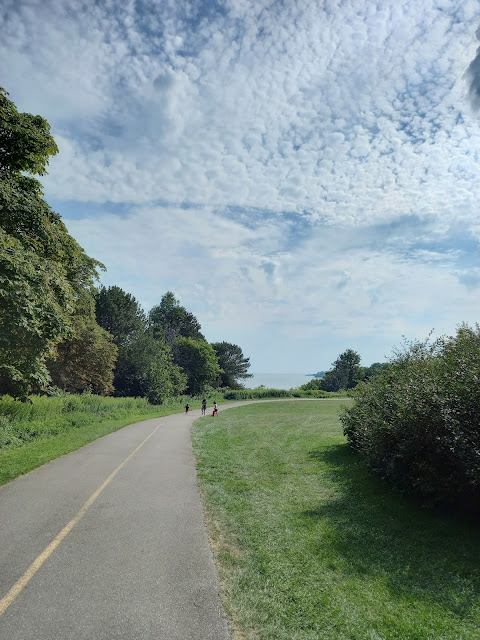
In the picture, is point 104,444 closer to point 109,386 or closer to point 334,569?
point 334,569

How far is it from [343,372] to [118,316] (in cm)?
9105

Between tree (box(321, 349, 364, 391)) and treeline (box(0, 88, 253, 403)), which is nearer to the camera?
treeline (box(0, 88, 253, 403))

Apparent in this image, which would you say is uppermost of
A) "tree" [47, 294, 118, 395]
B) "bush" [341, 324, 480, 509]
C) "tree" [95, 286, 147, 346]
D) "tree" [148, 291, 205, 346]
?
"tree" [148, 291, 205, 346]

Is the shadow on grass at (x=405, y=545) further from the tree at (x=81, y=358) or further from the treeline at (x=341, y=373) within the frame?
the treeline at (x=341, y=373)

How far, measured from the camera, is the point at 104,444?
17484mm

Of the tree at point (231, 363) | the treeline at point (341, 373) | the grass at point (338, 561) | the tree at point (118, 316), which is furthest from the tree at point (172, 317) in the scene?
the grass at point (338, 561)

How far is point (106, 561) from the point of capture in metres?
5.59

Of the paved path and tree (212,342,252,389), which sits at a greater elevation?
tree (212,342,252,389)

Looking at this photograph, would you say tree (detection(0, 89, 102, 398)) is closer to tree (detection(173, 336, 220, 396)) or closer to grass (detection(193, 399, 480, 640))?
grass (detection(193, 399, 480, 640))

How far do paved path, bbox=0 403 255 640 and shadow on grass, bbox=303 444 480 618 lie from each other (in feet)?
8.55

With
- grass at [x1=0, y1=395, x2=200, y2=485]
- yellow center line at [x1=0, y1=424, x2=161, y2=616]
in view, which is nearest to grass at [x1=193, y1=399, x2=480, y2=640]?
yellow center line at [x1=0, y1=424, x2=161, y2=616]

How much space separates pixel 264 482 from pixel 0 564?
7237 millimetres

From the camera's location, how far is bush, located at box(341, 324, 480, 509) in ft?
23.3

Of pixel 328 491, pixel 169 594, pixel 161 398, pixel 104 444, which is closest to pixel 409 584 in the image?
pixel 169 594
